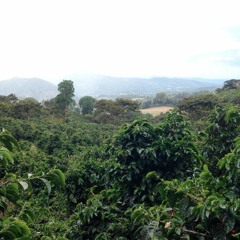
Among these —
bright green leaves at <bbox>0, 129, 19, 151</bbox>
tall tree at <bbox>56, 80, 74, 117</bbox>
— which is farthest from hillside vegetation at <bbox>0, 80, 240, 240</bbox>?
tall tree at <bbox>56, 80, 74, 117</bbox>

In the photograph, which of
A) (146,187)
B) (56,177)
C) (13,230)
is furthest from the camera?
(146,187)

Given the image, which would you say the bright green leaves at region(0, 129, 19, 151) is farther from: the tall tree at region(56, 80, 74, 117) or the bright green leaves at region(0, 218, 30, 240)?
the tall tree at region(56, 80, 74, 117)

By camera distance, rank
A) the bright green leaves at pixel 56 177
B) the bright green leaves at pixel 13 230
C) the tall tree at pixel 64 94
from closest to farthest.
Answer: the bright green leaves at pixel 13 230 → the bright green leaves at pixel 56 177 → the tall tree at pixel 64 94

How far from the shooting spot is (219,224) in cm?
256

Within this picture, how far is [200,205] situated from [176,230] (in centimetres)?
30

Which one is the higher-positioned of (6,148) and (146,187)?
(6,148)

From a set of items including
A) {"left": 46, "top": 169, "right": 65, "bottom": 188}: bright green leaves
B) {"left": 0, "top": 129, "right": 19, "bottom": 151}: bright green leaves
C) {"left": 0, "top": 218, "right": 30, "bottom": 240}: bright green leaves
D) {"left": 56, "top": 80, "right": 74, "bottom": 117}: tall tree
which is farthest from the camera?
{"left": 56, "top": 80, "right": 74, "bottom": 117}: tall tree

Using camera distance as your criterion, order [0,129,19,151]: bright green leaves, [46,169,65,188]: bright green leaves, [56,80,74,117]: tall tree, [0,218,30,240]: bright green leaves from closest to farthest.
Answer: [0,218,30,240]: bright green leaves
[46,169,65,188]: bright green leaves
[0,129,19,151]: bright green leaves
[56,80,74,117]: tall tree

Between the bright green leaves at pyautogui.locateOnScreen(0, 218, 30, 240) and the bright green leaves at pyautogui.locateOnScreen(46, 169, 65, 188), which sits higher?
the bright green leaves at pyautogui.locateOnScreen(46, 169, 65, 188)

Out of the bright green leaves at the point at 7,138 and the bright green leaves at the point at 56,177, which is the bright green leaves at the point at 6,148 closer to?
the bright green leaves at the point at 7,138

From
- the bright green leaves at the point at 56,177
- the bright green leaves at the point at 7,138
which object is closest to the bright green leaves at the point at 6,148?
the bright green leaves at the point at 7,138

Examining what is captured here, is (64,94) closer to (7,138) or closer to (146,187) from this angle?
(146,187)

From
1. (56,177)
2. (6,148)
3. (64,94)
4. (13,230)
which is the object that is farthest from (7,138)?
(64,94)

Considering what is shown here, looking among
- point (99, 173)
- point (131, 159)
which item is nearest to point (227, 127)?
point (131, 159)
